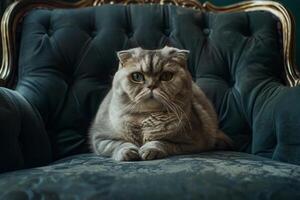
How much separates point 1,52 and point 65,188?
36.6 inches

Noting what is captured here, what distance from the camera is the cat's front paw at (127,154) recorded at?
115 cm

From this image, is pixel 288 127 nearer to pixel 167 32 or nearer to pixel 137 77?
pixel 137 77

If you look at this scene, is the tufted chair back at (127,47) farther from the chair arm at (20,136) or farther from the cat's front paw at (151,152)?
the cat's front paw at (151,152)

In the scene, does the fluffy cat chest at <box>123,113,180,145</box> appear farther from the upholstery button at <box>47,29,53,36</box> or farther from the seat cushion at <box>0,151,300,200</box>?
the upholstery button at <box>47,29,53,36</box>

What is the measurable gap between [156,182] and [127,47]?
31.0 inches

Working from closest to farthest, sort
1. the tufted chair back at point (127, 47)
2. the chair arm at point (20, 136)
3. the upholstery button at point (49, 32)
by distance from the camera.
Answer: the chair arm at point (20, 136)
the tufted chair back at point (127, 47)
the upholstery button at point (49, 32)

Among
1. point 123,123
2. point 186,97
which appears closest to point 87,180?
point 123,123

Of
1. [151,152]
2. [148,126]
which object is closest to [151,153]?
[151,152]

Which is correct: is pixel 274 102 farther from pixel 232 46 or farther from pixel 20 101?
pixel 20 101

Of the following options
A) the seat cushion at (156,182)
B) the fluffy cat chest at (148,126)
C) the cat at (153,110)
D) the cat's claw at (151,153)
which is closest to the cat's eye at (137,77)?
the cat at (153,110)

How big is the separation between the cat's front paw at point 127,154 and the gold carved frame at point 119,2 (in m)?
0.56

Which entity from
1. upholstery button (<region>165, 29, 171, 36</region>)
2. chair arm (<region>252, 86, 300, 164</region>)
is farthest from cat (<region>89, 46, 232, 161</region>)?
upholstery button (<region>165, 29, 171, 36</region>)

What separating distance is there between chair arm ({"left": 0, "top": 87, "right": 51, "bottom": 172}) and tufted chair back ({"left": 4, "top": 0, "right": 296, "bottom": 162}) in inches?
5.3

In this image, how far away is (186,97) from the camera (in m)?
1.33
